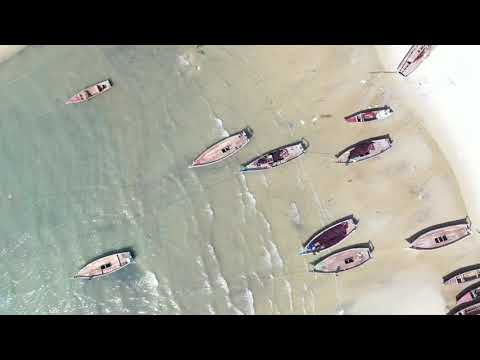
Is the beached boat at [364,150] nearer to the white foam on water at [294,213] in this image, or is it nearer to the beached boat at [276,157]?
the beached boat at [276,157]

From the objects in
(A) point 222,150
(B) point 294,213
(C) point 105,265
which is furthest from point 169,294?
(A) point 222,150

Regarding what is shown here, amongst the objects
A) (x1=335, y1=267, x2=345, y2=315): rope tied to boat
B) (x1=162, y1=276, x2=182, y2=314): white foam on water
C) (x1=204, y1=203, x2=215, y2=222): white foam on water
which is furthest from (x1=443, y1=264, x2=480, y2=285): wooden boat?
(x1=162, y1=276, x2=182, y2=314): white foam on water

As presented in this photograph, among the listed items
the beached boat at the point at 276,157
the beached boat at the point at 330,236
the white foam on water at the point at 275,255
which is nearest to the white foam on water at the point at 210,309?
the white foam on water at the point at 275,255

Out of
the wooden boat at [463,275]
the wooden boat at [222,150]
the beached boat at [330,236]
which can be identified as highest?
the wooden boat at [222,150]

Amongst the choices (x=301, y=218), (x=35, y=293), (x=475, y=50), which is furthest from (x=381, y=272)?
(x=35, y=293)

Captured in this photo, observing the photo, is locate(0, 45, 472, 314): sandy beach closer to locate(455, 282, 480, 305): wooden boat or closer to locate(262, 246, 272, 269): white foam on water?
locate(262, 246, 272, 269): white foam on water

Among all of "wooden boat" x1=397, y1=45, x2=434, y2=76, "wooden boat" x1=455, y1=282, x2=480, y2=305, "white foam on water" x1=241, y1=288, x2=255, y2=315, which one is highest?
"wooden boat" x1=397, y1=45, x2=434, y2=76
